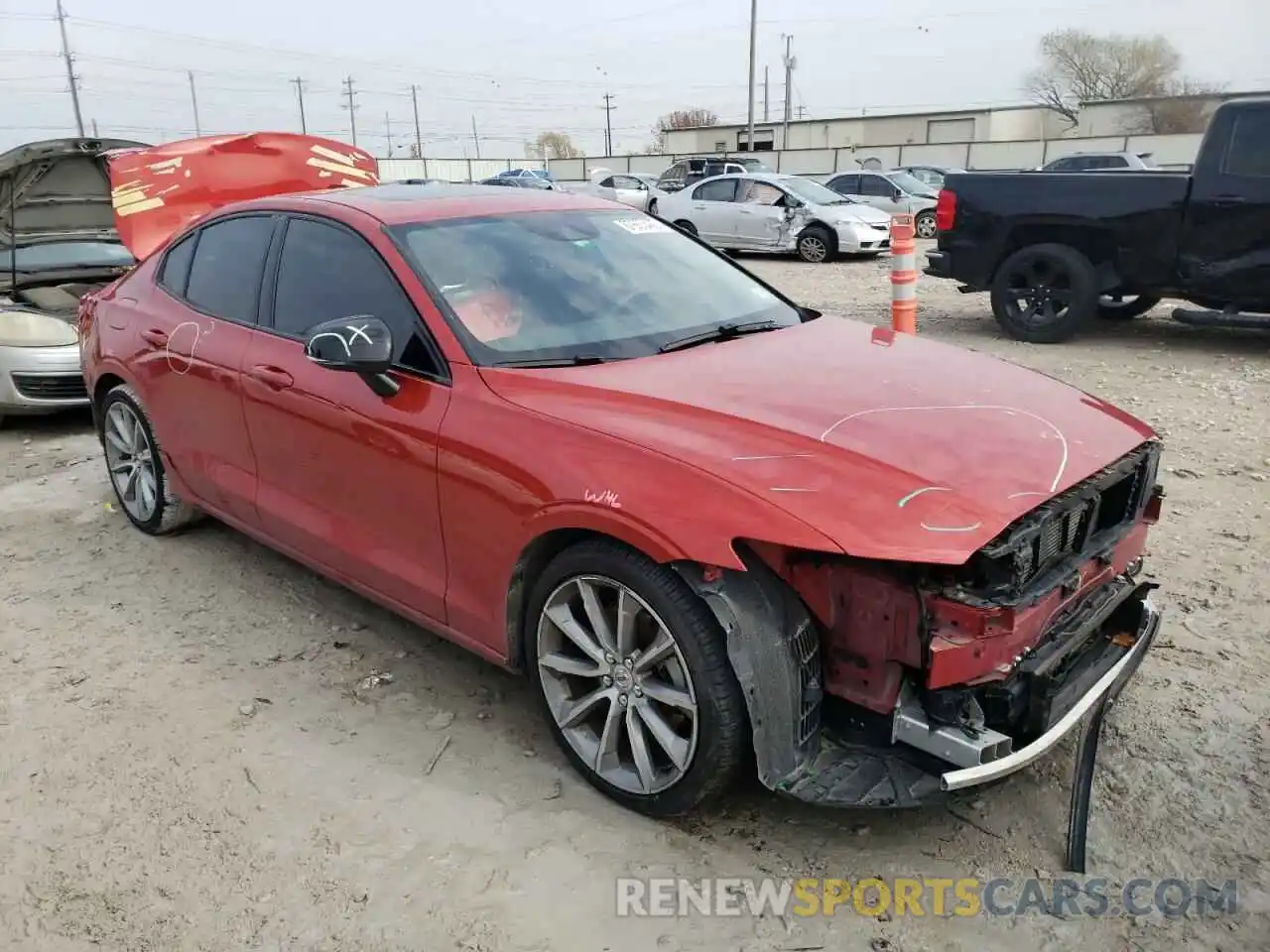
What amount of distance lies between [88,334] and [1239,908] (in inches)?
210

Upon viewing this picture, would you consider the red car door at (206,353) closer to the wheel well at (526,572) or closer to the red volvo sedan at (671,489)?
the red volvo sedan at (671,489)

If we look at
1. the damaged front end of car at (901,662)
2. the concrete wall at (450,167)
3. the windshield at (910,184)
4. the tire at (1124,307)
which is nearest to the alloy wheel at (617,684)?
the damaged front end of car at (901,662)

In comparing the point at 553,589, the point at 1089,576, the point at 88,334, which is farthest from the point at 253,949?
the point at 88,334

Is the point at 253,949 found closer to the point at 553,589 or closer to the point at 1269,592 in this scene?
the point at 553,589

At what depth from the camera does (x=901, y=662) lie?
2418 millimetres

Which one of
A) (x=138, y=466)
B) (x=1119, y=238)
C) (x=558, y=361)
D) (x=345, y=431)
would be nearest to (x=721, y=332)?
(x=558, y=361)

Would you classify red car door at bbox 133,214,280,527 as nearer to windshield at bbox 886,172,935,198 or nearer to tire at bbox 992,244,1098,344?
tire at bbox 992,244,1098,344

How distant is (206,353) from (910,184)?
68.4ft

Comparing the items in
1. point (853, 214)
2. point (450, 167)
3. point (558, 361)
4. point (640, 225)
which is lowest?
point (450, 167)

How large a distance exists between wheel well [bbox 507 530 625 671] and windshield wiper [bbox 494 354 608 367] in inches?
23.4

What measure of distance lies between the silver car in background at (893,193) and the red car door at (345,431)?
695 inches

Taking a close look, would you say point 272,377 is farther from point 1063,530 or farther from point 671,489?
point 1063,530

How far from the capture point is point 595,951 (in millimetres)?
2375

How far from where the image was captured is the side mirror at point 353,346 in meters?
3.05
